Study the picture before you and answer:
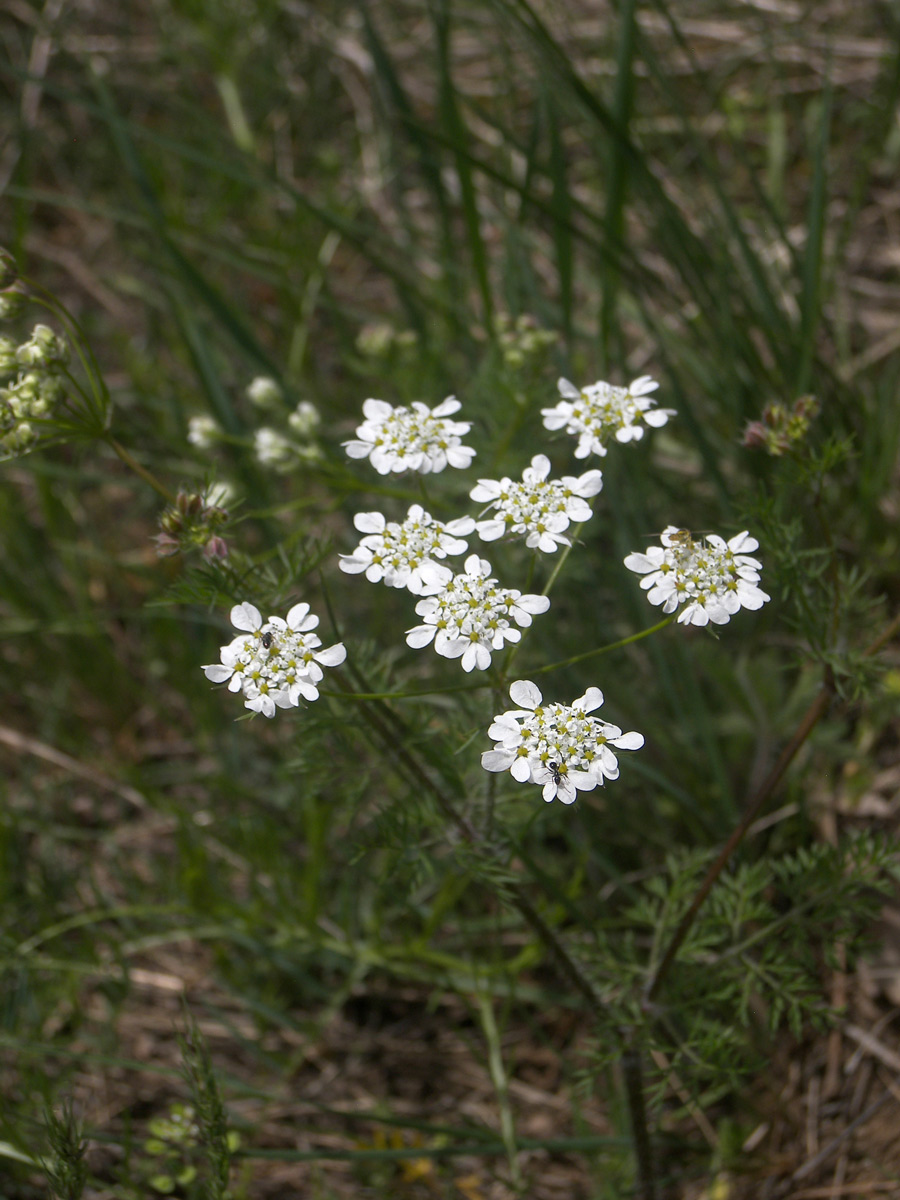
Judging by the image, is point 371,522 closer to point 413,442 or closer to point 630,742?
point 413,442

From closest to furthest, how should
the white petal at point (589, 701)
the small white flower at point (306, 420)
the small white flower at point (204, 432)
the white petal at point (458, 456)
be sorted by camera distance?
the white petal at point (589, 701)
the white petal at point (458, 456)
the small white flower at point (306, 420)
the small white flower at point (204, 432)

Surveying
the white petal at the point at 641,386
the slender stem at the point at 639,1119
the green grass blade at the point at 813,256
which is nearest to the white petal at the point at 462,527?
the white petal at the point at 641,386

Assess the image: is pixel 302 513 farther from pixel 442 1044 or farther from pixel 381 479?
pixel 442 1044

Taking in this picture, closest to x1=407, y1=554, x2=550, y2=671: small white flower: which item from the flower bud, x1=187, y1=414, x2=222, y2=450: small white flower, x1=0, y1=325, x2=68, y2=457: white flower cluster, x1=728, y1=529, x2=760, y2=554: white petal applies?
x1=728, y1=529, x2=760, y2=554: white petal

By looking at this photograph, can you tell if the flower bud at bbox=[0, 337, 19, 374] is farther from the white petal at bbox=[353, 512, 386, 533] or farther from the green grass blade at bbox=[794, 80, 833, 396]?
the green grass blade at bbox=[794, 80, 833, 396]

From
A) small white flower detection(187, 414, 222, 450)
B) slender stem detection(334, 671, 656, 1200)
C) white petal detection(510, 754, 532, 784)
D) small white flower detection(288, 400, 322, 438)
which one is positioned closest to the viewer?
white petal detection(510, 754, 532, 784)

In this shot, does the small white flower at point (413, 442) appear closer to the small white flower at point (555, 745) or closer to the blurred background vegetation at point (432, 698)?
the blurred background vegetation at point (432, 698)

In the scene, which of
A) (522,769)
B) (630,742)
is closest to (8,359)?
(522,769)
